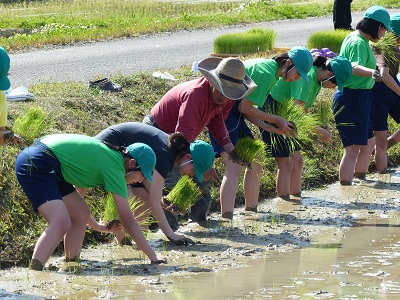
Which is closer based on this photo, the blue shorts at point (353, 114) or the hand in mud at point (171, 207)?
the hand in mud at point (171, 207)

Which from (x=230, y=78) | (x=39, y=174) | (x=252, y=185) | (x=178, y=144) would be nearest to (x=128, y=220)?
(x=39, y=174)

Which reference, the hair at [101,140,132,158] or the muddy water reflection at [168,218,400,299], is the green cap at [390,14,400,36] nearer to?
the muddy water reflection at [168,218,400,299]

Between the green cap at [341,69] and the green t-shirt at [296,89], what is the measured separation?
0.24 metres

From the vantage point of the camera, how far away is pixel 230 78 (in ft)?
25.0

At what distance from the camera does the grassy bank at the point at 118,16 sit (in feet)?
58.6

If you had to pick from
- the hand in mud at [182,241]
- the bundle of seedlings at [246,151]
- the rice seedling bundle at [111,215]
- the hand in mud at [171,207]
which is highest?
the bundle of seedlings at [246,151]

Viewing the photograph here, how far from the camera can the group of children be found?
6590mm

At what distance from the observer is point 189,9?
81.6 feet

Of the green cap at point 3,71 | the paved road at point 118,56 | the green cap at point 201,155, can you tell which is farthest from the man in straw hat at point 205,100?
the paved road at point 118,56

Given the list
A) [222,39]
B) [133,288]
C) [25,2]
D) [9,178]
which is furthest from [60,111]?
[25,2]

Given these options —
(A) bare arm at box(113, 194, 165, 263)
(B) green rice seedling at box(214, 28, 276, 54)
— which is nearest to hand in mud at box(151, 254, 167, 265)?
(A) bare arm at box(113, 194, 165, 263)

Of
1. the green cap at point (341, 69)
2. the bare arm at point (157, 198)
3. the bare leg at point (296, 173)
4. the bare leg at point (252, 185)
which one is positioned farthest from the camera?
the bare leg at point (296, 173)

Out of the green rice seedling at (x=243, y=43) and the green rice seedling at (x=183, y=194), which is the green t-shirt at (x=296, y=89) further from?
the green rice seedling at (x=243, y=43)

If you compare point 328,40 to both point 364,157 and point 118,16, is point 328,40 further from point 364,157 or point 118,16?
point 118,16
